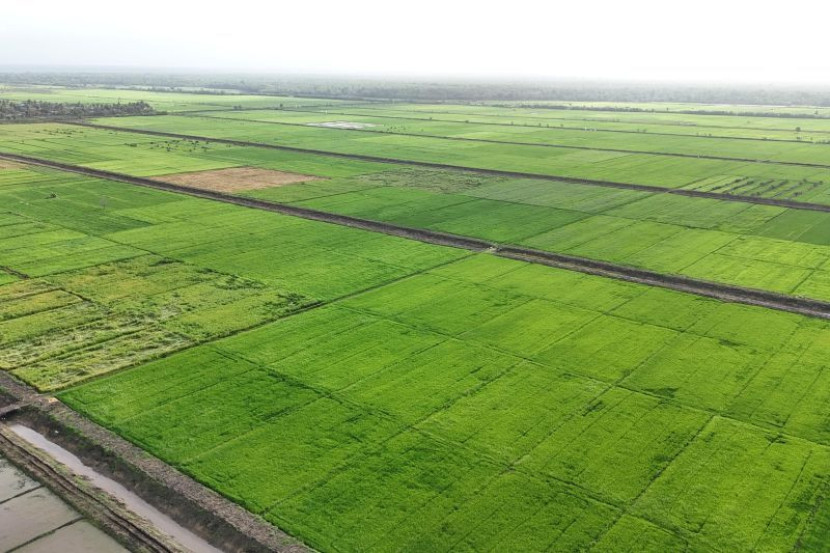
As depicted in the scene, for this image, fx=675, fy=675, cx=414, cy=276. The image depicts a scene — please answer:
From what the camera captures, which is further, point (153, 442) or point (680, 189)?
point (680, 189)

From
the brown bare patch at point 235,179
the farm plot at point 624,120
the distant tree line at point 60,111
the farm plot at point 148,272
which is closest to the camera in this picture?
the farm plot at point 148,272

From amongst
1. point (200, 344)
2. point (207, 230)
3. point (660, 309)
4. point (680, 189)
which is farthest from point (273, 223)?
point (680, 189)

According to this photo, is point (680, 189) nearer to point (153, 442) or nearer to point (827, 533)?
point (827, 533)

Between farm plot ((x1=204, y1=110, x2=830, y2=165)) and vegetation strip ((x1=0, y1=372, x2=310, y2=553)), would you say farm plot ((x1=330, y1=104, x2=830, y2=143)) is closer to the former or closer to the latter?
farm plot ((x1=204, y1=110, x2=830, y2=165))

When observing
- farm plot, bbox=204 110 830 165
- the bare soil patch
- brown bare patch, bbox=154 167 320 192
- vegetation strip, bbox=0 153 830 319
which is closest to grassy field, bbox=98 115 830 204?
the bare soil patch

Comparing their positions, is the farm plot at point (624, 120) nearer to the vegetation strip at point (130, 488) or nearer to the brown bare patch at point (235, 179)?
the brown bare patch at point (235, 179)

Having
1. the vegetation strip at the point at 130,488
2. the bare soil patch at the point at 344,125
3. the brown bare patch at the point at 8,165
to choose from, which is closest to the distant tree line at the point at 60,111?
the bare soil patch at the point at 344,125
